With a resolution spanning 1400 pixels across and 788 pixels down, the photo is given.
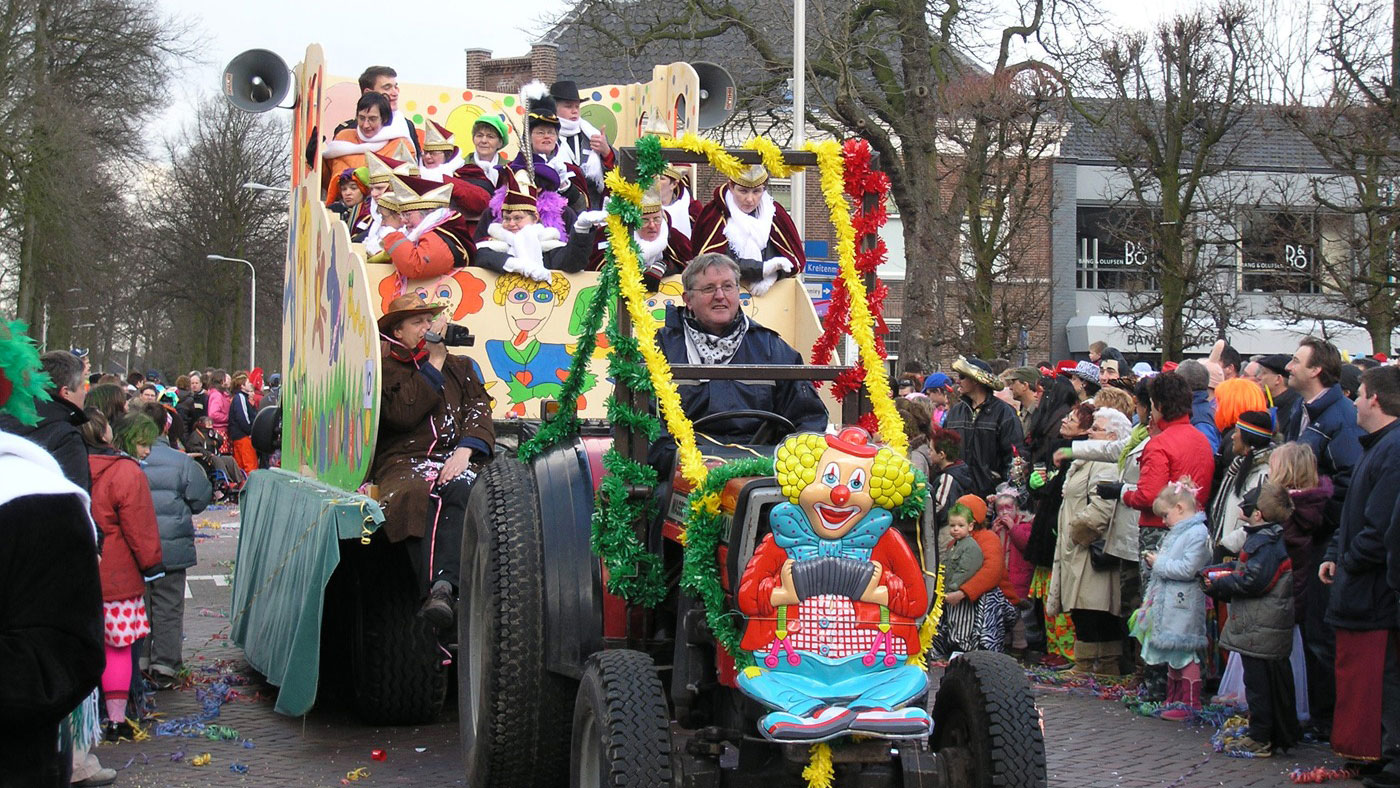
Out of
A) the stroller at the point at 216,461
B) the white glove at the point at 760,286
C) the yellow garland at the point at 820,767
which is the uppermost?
the white glove at the point at 760,286

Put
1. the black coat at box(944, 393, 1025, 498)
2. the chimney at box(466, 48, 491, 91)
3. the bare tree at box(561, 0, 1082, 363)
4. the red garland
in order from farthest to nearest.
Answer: the chimney at box(466, 48, 491, 91)
the bare tree at box(561, 0, 1082, 363)
the black coat at box(944, 393, 1025, 498)
the red garland

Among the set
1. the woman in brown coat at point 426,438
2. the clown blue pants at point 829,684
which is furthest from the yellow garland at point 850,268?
the woman in brown coat at point 426,438

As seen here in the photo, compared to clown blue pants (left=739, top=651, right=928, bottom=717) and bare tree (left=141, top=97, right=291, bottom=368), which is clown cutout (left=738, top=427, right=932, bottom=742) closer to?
clown blue pants (left=739, top=651, right=928, bottom=717)

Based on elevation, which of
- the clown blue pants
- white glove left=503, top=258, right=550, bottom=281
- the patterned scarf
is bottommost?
the clown blue pants

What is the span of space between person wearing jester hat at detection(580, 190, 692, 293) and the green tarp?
2.11 m

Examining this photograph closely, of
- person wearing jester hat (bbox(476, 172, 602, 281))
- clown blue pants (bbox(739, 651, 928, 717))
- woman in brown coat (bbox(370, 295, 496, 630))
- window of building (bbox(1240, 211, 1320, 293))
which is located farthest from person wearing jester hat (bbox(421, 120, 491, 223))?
window of building (bbox(1240, 211, 1320, 293))

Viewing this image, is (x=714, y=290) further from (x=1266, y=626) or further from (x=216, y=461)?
(x=216, y=461)

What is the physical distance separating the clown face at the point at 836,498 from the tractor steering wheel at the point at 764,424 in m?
1.06

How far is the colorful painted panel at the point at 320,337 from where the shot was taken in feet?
25.2

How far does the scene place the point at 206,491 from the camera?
9.34 meters

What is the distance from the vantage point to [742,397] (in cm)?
558

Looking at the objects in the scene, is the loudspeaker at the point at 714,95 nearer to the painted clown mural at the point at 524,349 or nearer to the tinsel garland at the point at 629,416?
the painted clown mural at the point at 524,349

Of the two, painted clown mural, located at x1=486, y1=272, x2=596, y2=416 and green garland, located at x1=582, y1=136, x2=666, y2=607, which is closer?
green garland, located at x1=582, y1=136, x2=666, y2=607

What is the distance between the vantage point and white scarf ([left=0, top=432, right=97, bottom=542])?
3014mm
